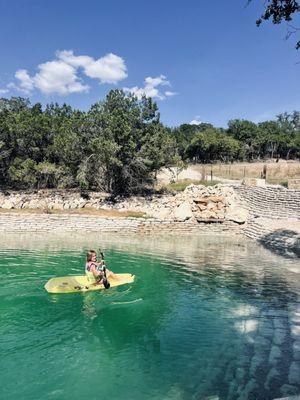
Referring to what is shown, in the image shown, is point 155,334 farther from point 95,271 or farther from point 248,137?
point 248,137

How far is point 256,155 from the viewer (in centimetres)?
9600

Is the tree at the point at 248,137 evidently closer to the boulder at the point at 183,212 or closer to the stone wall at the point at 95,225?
→ the boulder at the point at 183,212

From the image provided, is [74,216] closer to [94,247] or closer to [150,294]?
[94,247]

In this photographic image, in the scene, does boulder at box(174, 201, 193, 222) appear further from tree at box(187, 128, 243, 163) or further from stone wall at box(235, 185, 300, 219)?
tree at box(187, 128, 243, 163)

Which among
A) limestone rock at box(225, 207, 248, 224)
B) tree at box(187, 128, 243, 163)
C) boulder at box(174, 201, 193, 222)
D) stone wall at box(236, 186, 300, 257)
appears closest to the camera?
stone wall at box(236, 186, 300, 257)

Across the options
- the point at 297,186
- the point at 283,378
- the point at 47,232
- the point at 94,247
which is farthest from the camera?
the point at 297,186

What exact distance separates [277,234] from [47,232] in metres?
19.2

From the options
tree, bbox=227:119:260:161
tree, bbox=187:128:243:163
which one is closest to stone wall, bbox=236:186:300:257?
tree, bbox=187:128:243:163

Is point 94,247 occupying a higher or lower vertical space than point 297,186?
lower

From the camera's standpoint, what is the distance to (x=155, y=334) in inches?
480

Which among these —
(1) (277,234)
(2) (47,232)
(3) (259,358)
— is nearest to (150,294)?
(3) (259,358)

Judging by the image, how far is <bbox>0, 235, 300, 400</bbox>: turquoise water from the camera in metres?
9.02

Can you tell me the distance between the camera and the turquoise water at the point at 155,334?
902 centimetres

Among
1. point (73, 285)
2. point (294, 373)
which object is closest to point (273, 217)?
point (73, 285)
